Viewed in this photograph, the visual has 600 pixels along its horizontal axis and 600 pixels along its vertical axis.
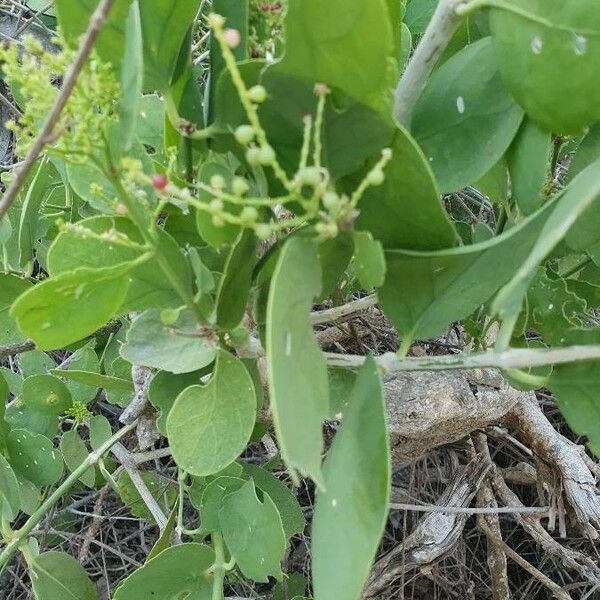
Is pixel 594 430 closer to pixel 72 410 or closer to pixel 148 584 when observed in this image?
pixel 148 584

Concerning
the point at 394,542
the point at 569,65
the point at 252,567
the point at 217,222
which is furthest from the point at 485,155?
the point at 394,542

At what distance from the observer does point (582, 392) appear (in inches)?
19.2

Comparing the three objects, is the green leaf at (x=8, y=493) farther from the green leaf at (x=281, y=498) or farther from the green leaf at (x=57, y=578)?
the green leaf at (x=281, y=498)

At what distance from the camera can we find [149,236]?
43cm

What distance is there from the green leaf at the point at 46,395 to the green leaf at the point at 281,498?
232 millimetres

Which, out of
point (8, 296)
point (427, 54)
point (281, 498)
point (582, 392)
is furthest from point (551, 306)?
point (8, 296)

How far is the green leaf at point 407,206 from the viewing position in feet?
1.30

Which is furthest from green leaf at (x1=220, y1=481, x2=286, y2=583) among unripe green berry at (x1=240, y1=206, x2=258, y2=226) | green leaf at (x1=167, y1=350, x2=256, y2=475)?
unripe green berry at (x1=240, y1=206, x2=258, y2=226)

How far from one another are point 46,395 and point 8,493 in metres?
0.15

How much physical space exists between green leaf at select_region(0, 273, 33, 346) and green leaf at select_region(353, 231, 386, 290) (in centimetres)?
46

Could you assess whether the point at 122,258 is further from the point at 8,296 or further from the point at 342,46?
the point at 8,296

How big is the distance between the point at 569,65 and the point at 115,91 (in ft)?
0.76

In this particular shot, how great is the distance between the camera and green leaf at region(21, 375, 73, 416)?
2.81 feet

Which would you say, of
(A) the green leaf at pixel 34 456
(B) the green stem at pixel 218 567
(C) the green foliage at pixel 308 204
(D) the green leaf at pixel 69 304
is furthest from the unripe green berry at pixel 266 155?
(A) the green leaf at pixel 34 456
